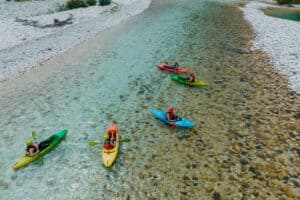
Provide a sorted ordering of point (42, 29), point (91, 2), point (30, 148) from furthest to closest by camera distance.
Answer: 1. point (91, 2)
2. point (42, 29)
3. point (30, 148)

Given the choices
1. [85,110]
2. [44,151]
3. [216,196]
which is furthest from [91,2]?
[216,196]

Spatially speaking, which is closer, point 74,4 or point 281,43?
point 281,43

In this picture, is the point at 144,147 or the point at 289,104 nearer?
the point at 144,147

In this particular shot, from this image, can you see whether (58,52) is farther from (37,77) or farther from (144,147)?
(144,147)

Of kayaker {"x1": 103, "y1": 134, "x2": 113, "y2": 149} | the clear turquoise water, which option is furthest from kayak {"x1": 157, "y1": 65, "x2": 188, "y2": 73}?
kayaker {"x1": 103, "y1": 134, "x2": 113, "y2": 149}

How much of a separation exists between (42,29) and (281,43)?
1193 inches

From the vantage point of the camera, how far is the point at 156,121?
685 inches

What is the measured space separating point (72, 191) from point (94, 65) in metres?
16.2

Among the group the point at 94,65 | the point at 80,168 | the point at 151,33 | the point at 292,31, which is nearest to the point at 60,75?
the point at 94,65

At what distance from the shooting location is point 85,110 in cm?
1886

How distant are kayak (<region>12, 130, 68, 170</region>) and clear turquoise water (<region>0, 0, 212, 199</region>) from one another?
1.08 feet

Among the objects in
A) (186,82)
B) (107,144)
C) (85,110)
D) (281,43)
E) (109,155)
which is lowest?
(85,110)

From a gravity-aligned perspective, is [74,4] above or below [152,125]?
above

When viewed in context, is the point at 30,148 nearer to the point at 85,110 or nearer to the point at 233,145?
the point at 85,110
